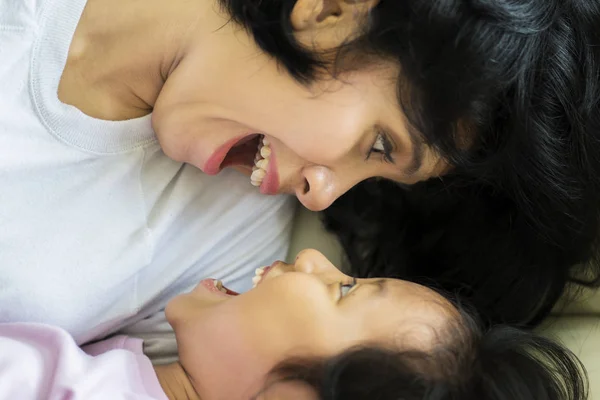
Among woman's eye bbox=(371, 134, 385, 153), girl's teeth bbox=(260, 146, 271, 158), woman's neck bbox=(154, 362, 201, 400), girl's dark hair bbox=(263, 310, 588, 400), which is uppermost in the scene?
woman's eye bbox=(371, 134, 385, 153)

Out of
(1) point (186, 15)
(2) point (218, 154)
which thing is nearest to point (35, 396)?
(2) point (218, 154)

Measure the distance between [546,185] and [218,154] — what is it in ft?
1.53

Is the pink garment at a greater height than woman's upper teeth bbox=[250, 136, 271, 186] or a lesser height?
lesser

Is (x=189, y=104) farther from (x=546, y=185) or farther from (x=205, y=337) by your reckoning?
(x=546, y=185)

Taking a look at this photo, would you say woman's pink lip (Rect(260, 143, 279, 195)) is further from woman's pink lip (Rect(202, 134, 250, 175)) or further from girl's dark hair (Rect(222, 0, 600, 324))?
girl's dark hair (Rect(222, 0, 600, 324))

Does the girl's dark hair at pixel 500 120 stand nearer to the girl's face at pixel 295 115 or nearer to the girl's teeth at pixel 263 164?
the girl's face at pixel 295 115

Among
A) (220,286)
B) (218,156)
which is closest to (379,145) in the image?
(218,156)

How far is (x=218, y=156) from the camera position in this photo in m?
1.00

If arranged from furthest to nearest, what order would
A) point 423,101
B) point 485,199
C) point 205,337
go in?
point 485,199
point 205,337
point 423,101

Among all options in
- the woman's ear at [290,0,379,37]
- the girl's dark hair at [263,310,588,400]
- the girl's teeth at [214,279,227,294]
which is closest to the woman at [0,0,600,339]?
the woman's ear at [290,0,379,37]

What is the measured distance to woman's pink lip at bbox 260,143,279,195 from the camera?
99 cm

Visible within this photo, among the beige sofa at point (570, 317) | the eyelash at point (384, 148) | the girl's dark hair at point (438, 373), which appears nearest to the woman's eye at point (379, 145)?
the eyelash at point (384, 148)

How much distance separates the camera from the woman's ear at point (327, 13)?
82cm

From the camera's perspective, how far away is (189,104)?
0.94 metres
